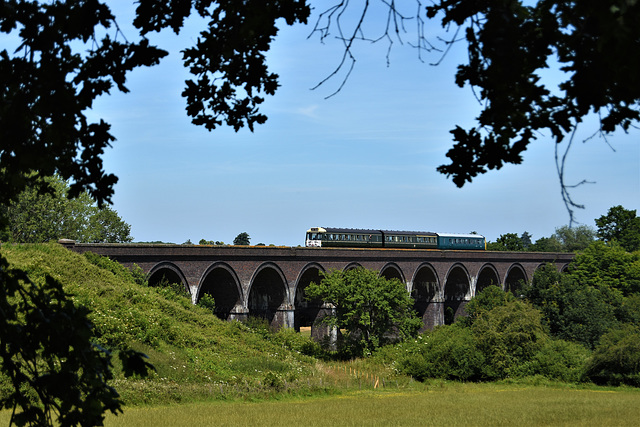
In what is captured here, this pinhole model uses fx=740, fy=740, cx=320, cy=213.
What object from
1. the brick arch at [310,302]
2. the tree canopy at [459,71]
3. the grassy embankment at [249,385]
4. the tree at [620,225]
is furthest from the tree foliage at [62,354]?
the tree at [620,225]

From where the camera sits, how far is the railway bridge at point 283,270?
37647mm

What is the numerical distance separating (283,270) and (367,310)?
6774 millimetres

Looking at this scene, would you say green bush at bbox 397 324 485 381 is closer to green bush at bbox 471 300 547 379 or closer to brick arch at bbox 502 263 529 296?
green bush at bbox 471 300 547 379

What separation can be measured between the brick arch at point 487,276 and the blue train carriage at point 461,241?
2.60 meters

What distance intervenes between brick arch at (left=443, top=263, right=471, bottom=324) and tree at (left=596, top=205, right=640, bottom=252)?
32.0 meters

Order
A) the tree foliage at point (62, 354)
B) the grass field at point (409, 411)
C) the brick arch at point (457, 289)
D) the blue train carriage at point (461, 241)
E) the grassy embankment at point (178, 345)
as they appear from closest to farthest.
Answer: the tree foliage at point (62, 354), the grass field at point (409, 411), the grassy embankment at point (178, 345), the brick arch at point (457, 289), the blue train carriage at point (461, 241)

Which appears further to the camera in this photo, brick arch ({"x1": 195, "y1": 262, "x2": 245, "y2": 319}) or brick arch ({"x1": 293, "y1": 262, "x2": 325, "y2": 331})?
brick arch ({"x1": 293, "y1": 262, "x2": 325, "y2": 331})

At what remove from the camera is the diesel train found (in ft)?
172

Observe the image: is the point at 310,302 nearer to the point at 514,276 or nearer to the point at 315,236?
the point at 315,236

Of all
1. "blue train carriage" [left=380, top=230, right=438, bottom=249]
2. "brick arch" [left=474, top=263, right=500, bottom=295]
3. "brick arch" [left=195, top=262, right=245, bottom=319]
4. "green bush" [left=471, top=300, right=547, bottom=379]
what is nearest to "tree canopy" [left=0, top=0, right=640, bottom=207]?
"green bush" [left=471, top=300, right=547, bottom=379]

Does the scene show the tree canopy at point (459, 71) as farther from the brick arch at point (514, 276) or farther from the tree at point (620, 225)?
the tree at point (620, 225)

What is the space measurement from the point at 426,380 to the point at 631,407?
422 inches

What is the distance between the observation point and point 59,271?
29.9 meters

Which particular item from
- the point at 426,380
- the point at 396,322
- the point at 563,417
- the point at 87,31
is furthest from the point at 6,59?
the point at 396,322
